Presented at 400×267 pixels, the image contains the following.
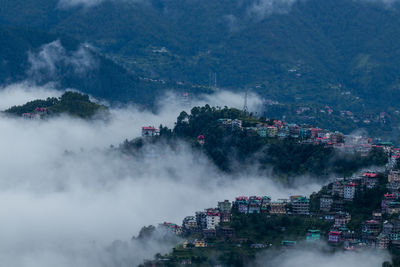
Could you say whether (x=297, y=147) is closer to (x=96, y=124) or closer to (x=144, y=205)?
(x=144, y=205)

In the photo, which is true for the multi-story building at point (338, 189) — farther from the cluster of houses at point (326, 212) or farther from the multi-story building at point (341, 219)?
the multi-story building at point (341, 219)

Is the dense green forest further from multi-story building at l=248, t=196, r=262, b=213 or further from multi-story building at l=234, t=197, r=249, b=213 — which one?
multi-story building at l=248, t=196, r=262, b=213

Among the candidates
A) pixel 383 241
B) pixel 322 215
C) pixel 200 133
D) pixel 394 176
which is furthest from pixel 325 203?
pixel 200 133

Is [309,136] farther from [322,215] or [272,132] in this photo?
[322,215]

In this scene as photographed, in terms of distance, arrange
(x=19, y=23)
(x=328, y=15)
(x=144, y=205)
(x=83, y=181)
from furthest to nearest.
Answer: (x=328, y=15), (x=19, y=23), (x=83, y=181), (x=144, y=205)

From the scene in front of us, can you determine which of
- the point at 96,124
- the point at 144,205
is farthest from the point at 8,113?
the point at 144,205

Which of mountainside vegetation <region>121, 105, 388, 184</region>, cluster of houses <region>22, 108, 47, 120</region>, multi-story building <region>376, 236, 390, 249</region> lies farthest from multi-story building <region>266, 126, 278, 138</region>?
multi-story building <region>376, 236, 390, 249</region>
